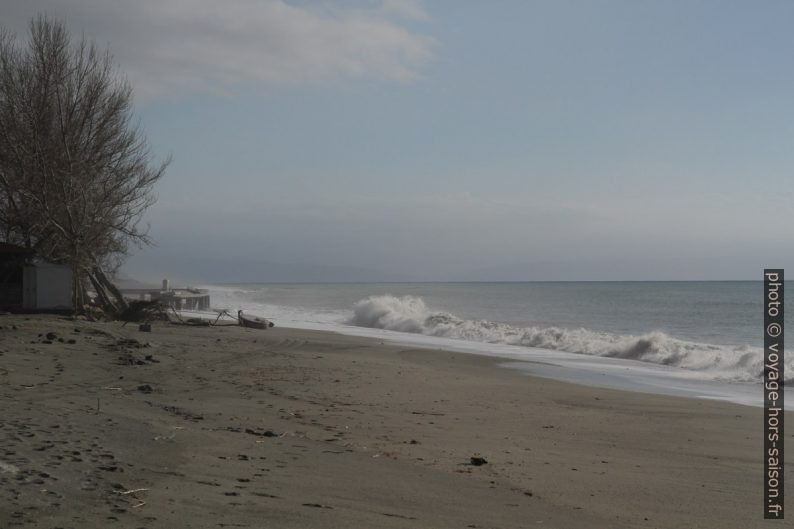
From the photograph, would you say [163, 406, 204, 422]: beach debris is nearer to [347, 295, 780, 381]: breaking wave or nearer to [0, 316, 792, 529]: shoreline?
[0, 316, 792, 529]: shoreline

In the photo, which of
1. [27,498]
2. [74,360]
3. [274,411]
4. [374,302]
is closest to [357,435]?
[274,411]

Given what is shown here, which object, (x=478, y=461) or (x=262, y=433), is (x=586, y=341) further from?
(x=262, y=433)

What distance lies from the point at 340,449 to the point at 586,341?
19341 millimetres

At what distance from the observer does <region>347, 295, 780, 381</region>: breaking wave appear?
18641 mm

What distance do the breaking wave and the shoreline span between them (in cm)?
731

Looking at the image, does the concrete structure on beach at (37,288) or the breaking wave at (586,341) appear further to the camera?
the concrete structure on beach at (37,288)

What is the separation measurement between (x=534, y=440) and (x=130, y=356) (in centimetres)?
715

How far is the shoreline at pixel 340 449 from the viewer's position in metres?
4.46

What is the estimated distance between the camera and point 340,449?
6578 millimetres

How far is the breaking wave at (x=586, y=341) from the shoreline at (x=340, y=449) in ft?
24.0

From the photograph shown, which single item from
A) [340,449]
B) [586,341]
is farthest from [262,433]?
[586,341]

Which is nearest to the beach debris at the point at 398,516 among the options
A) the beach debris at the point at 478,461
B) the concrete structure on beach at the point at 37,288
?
the beach debris at the point at 478,461

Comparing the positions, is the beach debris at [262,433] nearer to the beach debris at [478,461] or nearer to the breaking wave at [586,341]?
the beach debris at [478,461]

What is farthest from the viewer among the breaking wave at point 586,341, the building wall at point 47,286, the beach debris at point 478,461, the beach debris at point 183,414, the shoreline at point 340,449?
the building wall at point 47,286
